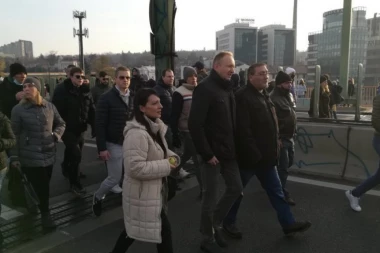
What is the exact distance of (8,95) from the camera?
5.31 m

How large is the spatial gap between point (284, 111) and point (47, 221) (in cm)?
340

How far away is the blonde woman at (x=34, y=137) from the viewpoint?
13.8ft

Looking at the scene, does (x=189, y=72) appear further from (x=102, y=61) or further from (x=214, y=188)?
(x=102, y=61)

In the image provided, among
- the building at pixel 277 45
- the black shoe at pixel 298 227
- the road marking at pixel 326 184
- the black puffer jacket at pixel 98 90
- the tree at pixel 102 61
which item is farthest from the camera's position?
the building at pixel 277 45

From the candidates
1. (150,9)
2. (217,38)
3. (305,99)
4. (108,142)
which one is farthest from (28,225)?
(217,38)

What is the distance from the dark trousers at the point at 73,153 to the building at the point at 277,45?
284 ft

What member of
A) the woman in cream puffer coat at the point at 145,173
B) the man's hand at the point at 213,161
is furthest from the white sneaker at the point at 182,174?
the woman in cream puffer coat at the point at 145,173

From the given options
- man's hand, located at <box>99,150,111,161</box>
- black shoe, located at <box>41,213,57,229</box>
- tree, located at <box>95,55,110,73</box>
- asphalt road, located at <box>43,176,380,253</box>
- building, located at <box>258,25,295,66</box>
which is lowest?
asphalt road, located at <box>43,176,380,253</box>

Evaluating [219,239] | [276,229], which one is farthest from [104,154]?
[276,229]

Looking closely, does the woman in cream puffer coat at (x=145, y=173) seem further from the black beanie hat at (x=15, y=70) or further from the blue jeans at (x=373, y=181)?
the black beanie hat at (x=15, y=70)

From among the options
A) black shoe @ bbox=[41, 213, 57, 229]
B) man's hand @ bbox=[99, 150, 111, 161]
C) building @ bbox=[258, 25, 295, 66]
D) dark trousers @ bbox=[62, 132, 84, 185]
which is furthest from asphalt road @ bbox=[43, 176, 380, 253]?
building @ bbox=[258, 25, 295, 66]

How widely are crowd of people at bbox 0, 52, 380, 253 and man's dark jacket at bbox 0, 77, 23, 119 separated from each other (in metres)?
0.01

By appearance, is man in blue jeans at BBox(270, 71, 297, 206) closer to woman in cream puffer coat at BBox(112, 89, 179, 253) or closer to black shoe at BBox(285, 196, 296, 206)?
black shoe at BBox(285, 196, 296, 206)

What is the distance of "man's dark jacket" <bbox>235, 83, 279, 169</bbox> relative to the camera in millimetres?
3846
